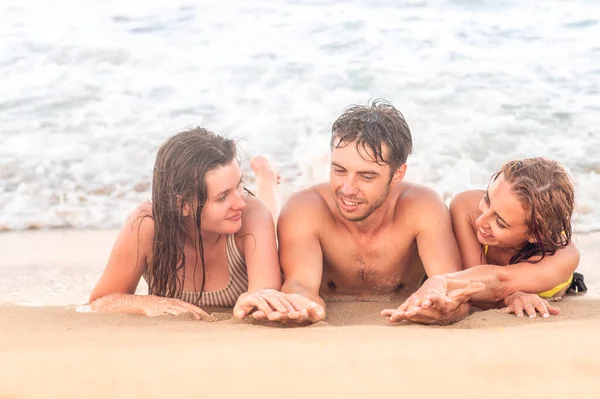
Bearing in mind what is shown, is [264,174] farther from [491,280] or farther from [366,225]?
[491,280]

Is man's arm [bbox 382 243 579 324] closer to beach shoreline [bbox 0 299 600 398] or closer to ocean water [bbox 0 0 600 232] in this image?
beach shoreline [bbox 0 299 600 398]

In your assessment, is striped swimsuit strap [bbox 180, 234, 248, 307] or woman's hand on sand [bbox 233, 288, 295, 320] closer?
woman's hand on sand [bbox 233, 288, 295, 320]

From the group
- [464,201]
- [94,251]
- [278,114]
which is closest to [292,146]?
[278,114]

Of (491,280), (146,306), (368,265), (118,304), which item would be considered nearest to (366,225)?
(368,265)

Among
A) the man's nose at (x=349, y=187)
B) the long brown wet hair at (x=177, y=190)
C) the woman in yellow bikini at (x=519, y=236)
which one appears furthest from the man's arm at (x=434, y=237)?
the long brown wet hair at (x=177, y=190)

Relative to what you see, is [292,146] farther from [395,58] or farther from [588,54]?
[588,54]

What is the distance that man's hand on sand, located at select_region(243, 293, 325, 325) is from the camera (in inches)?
154

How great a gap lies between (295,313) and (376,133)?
1103 mm

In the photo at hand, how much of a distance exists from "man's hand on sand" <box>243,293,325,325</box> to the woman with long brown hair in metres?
0.38

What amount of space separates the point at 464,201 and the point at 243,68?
7083 mm

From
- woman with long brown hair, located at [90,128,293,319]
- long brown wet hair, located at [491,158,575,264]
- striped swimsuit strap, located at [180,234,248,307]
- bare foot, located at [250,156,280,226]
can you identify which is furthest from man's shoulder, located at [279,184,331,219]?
bare foot, located at [250,156,280,226]

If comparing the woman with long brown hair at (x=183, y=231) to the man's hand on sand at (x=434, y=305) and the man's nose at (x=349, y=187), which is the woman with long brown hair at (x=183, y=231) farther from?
the man's hand on sand at (x=434, y=305)

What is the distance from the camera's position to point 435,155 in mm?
8820

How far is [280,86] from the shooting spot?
1100 cm
